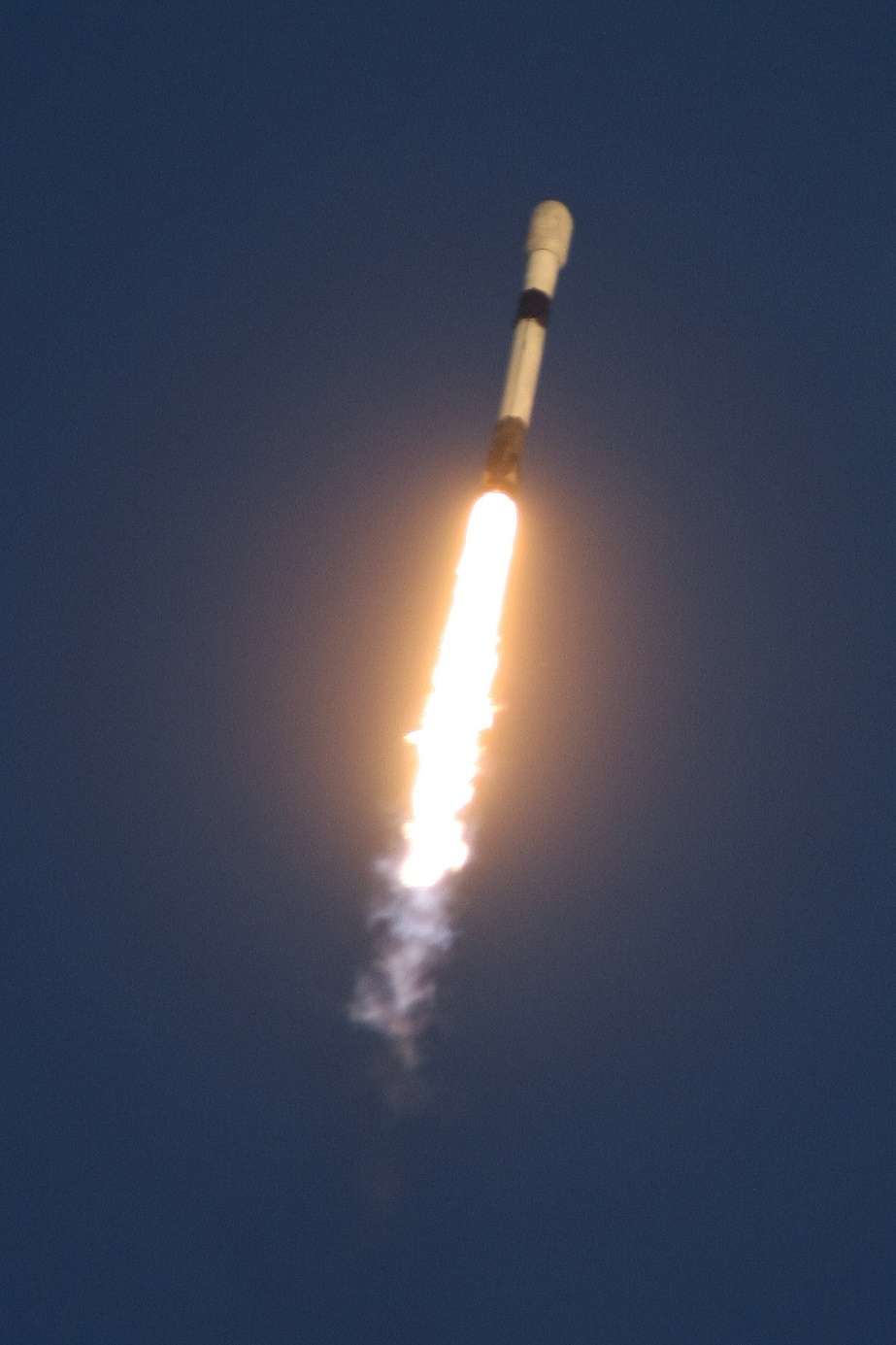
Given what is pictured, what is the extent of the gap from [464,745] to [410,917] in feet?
16.4

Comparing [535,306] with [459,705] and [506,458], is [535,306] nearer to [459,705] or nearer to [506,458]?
[506,458]

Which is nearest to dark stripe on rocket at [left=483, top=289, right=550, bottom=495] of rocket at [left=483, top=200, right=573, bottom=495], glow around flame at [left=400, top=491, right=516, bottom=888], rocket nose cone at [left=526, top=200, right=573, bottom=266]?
rocket at [left=483, top=200, right=573, bottom=495]

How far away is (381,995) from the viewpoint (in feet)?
126

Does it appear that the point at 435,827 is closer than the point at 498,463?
No

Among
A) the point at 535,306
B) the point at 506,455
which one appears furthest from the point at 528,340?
the point at 506,455

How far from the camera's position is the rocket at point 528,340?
108 ft

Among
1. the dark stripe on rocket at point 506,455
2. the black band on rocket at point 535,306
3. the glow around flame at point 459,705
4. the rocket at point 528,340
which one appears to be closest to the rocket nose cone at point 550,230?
the rocket at point 528,340

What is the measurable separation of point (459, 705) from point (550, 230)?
1136 cm

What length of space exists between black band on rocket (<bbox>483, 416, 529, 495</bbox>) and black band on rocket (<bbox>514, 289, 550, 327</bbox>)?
319 cm

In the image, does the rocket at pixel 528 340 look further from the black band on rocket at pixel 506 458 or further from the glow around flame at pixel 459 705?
the glow around flame at pixel 459 705

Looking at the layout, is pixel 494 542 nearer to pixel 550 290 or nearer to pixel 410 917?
pixel 550 290

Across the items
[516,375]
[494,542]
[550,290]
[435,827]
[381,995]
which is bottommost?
[381,995]

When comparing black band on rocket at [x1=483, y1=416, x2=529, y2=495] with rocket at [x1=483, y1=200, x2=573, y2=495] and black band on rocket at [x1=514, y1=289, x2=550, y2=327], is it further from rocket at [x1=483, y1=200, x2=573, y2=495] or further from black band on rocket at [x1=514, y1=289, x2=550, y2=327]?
black band on rocket at [x1=514, y1=289, x2=550, y2=327]

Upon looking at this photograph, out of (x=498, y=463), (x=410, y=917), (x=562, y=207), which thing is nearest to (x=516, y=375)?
(x=498, y=463)
